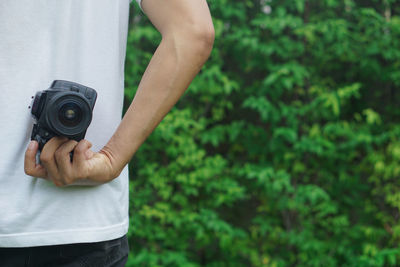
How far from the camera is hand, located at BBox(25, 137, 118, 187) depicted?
77cm

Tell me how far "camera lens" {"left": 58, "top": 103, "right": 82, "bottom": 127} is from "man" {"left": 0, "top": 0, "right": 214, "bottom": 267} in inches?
1.4

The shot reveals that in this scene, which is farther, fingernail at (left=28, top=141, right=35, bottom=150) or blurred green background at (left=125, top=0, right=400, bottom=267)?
blurred green background at (left=125, top=0, right=400, bottom=267)

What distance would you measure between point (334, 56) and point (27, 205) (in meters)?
2.79

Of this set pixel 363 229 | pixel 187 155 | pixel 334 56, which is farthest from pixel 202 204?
pixel 334 56

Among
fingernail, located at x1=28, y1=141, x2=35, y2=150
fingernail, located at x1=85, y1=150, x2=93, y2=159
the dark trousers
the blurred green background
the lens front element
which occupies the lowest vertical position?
the blurred green background

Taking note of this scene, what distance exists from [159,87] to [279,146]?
229cm

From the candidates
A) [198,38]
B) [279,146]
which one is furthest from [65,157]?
[279,146]

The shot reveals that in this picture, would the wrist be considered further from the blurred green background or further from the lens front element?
the blurred green background

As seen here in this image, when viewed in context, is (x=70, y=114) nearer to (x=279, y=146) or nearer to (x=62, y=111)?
(x=62, y=111)

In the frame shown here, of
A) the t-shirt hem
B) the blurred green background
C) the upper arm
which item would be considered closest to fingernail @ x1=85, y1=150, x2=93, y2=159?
the t-shirt hem

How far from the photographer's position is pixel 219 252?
10.4ft

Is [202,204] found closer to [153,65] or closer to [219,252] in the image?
[219,252]

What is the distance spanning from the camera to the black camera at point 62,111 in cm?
77

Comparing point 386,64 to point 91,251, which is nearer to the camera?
point 91,251
